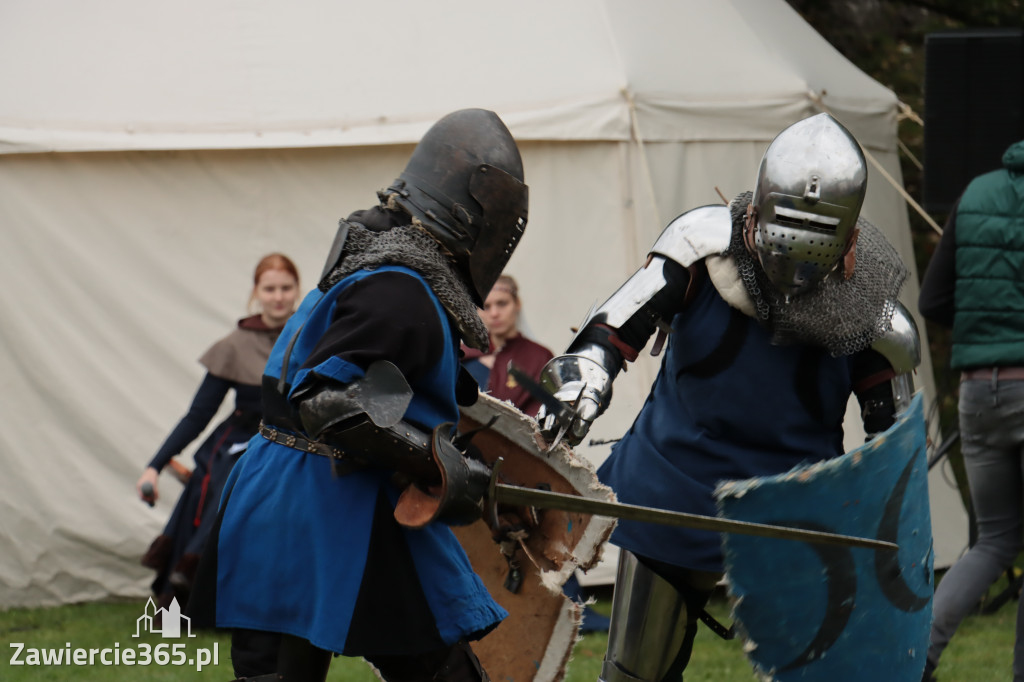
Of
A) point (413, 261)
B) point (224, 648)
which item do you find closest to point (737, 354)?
point (413, 261)

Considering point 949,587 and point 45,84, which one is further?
point 45,84

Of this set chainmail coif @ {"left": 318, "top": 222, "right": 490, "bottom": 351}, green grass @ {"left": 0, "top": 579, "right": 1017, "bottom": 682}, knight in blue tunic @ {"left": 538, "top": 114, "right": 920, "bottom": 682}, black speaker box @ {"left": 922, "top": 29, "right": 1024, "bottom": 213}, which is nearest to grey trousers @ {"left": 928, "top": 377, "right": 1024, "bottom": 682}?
green grass @ {"left": 0, "top": 579, "right": 1017, "bottom": 682}

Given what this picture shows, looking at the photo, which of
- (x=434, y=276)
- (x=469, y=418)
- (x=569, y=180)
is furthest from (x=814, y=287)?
(x=569, y=180)

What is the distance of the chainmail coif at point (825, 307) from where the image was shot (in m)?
3.25

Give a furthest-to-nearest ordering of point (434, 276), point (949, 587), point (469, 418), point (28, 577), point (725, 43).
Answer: point (725, 43)
point (28, 577)
point (949, 587)
point (469, 418)
point (434, 276)

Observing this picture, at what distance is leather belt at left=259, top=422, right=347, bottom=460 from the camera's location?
8.58ft

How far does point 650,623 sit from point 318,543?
3.62 ft

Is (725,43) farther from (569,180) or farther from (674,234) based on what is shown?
(674,234)

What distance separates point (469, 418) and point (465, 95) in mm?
3214

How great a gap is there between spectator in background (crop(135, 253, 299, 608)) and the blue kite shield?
8.46ft

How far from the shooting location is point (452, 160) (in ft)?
9.04

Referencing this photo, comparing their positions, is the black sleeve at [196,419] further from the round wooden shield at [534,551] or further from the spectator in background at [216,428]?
the round wooden shield at [534,551]

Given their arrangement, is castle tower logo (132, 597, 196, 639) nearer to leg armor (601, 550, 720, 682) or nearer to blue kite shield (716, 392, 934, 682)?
leg armor (601, 550, 720, 682)

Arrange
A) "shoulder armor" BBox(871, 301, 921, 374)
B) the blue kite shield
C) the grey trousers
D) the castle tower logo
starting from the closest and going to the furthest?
the blue kite shield → "shoulder armor" BBox(871, 301, 921, 374) → the grey trousers → the castle tower logo
